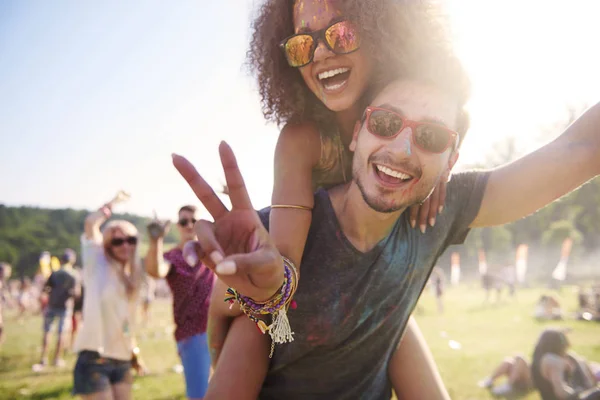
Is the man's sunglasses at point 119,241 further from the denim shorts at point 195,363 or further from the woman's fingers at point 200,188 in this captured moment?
the woman's fingers at point 200,188

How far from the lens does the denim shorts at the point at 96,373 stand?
4.32m

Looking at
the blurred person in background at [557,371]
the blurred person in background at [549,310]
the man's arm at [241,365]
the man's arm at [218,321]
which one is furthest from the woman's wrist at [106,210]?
the blurred person in background at [549,310]

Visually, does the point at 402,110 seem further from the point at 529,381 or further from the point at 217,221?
the point at 529,381

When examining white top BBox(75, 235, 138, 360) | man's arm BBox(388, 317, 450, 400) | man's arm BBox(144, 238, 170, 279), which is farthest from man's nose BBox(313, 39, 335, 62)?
white top BBox(75, 235, 138, 360)

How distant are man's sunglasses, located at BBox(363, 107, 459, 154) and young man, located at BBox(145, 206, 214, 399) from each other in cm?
337

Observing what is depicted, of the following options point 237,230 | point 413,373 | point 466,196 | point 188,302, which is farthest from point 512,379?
point 237,230

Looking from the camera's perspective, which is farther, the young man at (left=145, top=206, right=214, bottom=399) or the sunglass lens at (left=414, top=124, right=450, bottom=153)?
the young man at (left=145, top=206, right=214, bottom=399)

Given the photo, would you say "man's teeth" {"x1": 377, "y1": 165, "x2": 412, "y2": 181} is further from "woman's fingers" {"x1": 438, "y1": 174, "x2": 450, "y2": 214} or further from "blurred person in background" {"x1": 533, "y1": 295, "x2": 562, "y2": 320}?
"blurred person in background" {"x1": 533, "y1": 295, "x2": 562, "y2": 320}

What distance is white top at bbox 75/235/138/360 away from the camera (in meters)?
4.54

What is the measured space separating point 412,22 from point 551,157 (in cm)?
79

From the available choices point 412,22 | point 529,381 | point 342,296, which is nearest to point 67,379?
point 529,381

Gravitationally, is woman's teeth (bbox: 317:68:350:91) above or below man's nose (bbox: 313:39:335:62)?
below

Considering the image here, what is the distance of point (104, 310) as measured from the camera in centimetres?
469

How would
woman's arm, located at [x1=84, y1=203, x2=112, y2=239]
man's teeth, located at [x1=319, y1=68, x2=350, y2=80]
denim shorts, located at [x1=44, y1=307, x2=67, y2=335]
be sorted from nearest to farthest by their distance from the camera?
1. man's teeth, located at [x1=319, y1=68, x2=350, y2=80]
2. woman's arm, located at [x1=84, y1=203, x2=112, y2=239]
3. denim shorts, located at [x1=44, y1=307, x2=67, y2=335]
